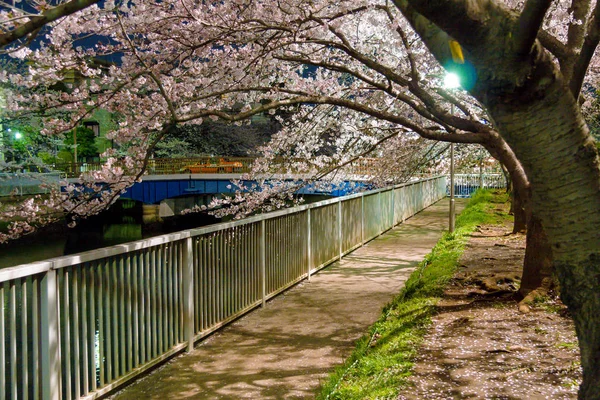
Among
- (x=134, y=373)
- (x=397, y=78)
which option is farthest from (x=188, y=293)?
(x=397, y=78)

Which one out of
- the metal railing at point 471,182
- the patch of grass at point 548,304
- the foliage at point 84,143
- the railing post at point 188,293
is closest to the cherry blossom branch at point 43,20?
the railing post at point 188,293

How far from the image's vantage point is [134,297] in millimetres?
5285

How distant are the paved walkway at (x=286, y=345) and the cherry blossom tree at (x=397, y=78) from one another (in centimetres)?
242

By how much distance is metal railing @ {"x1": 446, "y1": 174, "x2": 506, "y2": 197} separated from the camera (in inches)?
1655

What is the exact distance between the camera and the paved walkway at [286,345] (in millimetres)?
5297

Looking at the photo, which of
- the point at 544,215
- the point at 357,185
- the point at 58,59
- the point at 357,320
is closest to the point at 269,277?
the point at 357,320

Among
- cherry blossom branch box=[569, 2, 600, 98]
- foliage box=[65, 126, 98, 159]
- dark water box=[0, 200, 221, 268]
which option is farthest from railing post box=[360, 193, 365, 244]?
foliage box=[65, 126, 98, 159]

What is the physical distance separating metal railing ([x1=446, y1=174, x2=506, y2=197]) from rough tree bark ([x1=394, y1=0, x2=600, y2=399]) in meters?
39.9

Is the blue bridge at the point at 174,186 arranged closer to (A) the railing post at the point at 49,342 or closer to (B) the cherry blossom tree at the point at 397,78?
(B) the cherry blossom tree at the point at 397,78

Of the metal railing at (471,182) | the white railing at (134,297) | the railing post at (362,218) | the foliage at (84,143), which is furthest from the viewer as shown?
the foliage at (84,143)

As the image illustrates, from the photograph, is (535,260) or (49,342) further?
(535,260)

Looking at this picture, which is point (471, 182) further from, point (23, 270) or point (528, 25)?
point (528, 25)

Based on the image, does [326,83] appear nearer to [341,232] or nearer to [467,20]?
[341,232]

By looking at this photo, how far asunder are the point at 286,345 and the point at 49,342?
2997 mm
